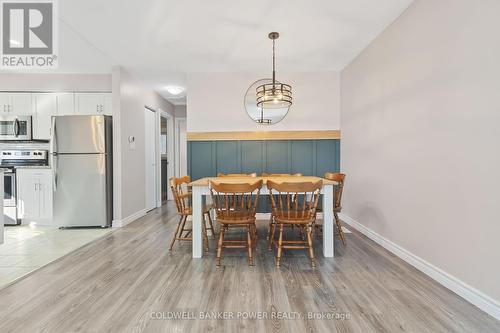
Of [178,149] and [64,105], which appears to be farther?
[178,149]

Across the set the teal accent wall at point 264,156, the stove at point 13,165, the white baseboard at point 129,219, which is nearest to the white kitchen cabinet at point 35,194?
the stove at point 13,165

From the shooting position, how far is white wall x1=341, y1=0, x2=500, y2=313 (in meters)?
1.57

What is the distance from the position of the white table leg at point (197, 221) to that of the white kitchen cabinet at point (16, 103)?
12.2ft

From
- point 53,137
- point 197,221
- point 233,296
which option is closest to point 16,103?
point 53,137

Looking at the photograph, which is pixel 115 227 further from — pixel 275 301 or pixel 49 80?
pixel 275 301

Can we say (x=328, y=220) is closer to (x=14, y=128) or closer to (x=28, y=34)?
(x=28, y=34)

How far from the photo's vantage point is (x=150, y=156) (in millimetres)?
5051

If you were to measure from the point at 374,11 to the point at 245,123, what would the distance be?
7.97 feet

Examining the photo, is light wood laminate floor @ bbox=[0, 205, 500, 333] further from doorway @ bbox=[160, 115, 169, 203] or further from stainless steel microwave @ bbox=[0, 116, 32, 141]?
doorway @ bbox=[160, 115, 169, 203]

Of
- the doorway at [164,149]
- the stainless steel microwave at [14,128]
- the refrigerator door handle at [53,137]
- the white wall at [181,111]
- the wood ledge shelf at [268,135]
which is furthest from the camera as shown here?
the white wall at [181,111]

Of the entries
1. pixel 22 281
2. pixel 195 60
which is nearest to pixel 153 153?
pixel 195 60

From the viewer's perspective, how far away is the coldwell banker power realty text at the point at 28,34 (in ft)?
8.15

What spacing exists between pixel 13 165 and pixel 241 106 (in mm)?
4021

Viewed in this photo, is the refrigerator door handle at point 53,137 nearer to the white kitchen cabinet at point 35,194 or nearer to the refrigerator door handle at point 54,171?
the refrigerator door handle at point 54,171
